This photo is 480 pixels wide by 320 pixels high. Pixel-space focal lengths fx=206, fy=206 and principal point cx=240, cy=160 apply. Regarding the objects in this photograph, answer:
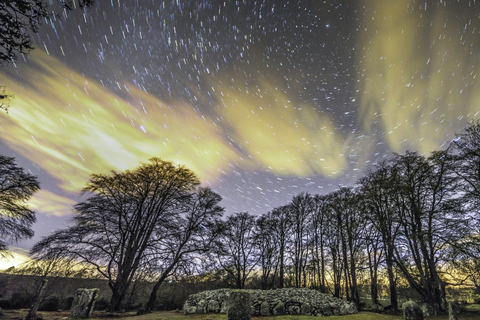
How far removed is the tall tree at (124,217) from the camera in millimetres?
14789

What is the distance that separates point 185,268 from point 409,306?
14.5 meters

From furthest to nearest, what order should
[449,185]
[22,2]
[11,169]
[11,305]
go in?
[11,305]
[449,185]
[11,169]
[22,2]

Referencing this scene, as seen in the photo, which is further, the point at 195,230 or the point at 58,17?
the point at 195,230

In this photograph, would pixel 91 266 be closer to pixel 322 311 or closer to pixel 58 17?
pixel 58 17

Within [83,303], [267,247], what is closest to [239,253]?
[267,247]

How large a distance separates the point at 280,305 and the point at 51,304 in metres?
24.2

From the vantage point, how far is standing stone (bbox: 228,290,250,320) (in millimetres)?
6863

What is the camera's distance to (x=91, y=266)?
1498 cm

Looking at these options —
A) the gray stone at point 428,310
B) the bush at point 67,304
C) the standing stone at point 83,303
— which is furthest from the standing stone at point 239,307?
the bush at point 67,304

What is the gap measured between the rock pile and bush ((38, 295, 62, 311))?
1670cm

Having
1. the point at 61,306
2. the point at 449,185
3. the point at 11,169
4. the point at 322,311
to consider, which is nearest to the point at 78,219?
the point at 11,169

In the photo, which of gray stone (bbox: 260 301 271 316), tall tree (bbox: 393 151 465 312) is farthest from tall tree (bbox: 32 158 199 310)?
tall tree (bbox: 393 151 465 312)

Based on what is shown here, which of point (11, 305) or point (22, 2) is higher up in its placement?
point (22, 2)

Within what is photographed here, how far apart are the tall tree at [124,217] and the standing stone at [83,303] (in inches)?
65.4
